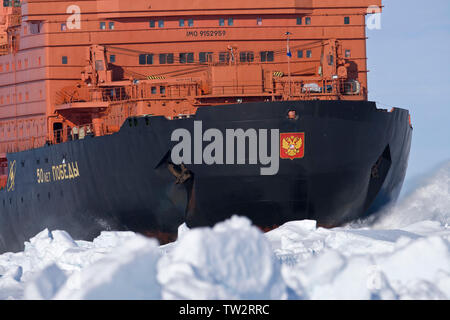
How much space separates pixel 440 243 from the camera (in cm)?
1118

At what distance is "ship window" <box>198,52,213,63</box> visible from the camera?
2706 centimetres

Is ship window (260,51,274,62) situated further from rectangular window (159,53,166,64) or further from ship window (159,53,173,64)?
rectangular window (159,53,166,64)

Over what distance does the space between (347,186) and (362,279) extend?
11.9 m

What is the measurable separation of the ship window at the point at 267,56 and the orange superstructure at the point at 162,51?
1.2 inches

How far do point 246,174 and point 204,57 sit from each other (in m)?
7.33

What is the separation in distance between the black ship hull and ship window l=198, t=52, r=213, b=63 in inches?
202

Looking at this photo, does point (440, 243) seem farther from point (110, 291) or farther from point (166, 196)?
point (166, 196)

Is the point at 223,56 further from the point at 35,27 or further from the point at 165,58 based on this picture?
the point at 35,27

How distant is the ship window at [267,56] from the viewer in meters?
27.1

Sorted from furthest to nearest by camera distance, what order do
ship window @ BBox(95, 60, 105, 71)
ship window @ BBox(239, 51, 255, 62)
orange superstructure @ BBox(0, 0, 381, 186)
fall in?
ship window @ BBox(239, 51, 255, 62), ship window @ BBox(95, 60, 105, 71), orange superstructure @ BBox(0, 0, 381, 186)

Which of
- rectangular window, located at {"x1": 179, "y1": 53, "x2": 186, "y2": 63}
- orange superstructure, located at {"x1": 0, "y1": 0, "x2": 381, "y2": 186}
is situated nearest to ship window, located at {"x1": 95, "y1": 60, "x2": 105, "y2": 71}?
orange superstructure, located at {"x1": 0, "y1": 0, "x2": 381, "y2": 186}

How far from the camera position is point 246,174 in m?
20.9

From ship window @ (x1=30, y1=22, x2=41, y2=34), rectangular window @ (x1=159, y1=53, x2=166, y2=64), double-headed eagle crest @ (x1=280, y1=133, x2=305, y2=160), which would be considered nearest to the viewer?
double-headed eagle crest @ (x1=280, y1=133, x2=305, y2=160)
